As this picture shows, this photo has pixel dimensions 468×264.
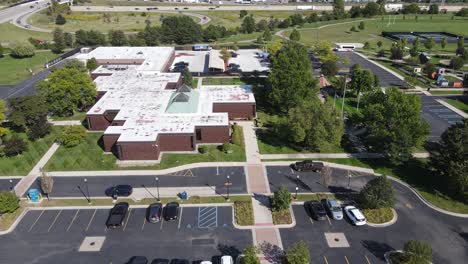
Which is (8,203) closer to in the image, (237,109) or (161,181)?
→ (161,181)

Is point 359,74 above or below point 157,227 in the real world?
above

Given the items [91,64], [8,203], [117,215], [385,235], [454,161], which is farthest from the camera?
[91,64]

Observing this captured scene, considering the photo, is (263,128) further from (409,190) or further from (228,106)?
(409,190)

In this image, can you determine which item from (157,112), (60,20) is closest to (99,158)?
(157,112)

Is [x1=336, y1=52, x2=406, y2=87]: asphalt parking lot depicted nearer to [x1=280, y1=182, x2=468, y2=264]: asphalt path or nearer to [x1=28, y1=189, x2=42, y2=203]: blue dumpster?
[x1=280, y1=182, x2=468, y2=264]: asphalt path

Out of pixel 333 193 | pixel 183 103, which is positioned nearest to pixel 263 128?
pixel 183 103

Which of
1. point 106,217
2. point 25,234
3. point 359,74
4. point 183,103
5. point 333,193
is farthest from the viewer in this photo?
point 359,74

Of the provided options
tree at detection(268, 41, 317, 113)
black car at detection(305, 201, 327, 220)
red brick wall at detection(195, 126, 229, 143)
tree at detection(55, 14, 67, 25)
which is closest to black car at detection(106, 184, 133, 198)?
red brick wall at detection(195, 126, 229, 143)
